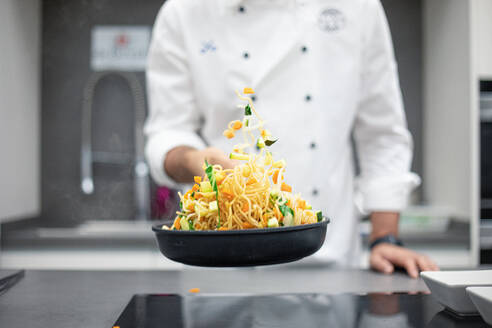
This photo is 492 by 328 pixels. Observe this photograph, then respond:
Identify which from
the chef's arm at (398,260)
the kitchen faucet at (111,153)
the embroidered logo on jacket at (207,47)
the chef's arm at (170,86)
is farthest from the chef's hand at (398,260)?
the kitchen faucet at (111,153)

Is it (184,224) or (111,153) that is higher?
(111,153)

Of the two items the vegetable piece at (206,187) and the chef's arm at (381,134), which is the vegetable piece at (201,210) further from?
the chef's arm at (381,134)

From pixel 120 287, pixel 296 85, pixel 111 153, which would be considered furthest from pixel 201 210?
pixel 111 153

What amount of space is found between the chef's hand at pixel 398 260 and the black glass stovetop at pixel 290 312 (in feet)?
0.85

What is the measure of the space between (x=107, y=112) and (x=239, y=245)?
2.26 meters

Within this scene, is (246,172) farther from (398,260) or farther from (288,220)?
(398,260)

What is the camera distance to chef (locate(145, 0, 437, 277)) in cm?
135

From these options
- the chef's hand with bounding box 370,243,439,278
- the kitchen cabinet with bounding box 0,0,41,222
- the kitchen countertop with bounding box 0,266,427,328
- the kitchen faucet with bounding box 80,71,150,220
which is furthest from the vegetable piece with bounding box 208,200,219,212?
the kitchen faucet with bounding box 80,71,150,220

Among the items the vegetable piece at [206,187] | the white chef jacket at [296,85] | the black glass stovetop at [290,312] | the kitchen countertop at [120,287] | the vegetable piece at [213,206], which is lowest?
the kitchen countertop at [120,287]

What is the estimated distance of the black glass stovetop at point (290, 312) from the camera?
2.18 feet

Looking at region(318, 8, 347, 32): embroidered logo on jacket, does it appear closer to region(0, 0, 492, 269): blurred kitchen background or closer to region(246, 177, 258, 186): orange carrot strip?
region(246, 177, 258, 186): orange carrot strip

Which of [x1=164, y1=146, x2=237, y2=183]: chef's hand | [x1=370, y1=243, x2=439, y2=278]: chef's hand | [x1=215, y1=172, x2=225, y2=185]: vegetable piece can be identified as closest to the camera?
[x1=215, y1=172, x2=225, y2=185]: vegetable piece

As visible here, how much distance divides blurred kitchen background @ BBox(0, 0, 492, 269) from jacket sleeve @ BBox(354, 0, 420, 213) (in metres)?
0.86

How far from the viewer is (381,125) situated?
1462 mm
